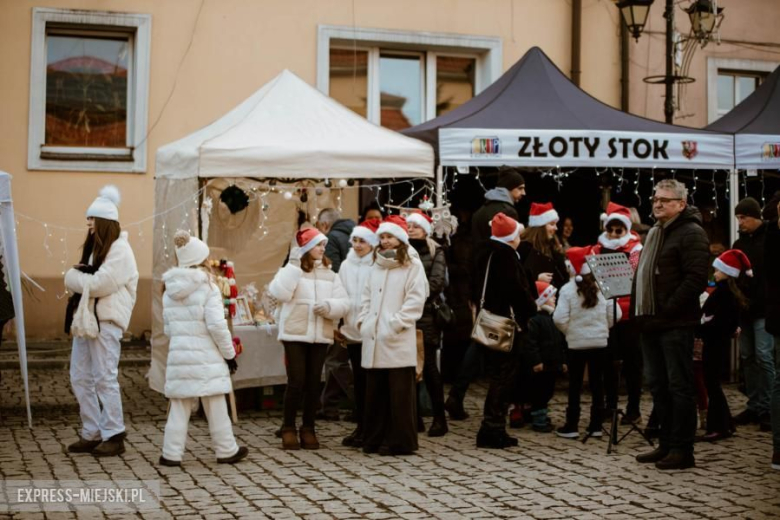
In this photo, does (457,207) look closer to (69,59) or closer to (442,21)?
(442,21)

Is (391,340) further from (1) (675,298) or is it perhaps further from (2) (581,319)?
(1) (675,298)

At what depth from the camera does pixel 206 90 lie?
13328 millimetres

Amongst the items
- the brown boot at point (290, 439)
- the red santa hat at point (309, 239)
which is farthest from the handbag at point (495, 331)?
the brown boot at point (290, 439)

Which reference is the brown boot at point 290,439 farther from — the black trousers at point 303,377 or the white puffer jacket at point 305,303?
the white puffer jacket at point 305,303

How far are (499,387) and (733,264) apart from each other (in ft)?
7.32

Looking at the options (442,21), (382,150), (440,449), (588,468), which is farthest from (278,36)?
(588,468)

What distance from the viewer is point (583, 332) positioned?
8.44m

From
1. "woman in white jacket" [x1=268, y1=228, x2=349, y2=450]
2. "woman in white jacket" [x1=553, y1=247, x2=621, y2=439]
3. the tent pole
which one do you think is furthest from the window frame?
"woman in white jacket" [x1=268, y1=228, x2=349, y2=450]

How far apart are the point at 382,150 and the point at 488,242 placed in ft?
6.83

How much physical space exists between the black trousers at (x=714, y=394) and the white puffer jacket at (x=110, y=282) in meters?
4.45

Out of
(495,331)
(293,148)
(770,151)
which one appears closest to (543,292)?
(495,331)

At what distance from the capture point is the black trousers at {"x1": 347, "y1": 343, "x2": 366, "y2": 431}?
327 inches

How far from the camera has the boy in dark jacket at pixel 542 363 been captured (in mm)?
8859

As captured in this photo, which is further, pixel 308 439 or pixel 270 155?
pixel 270 155
